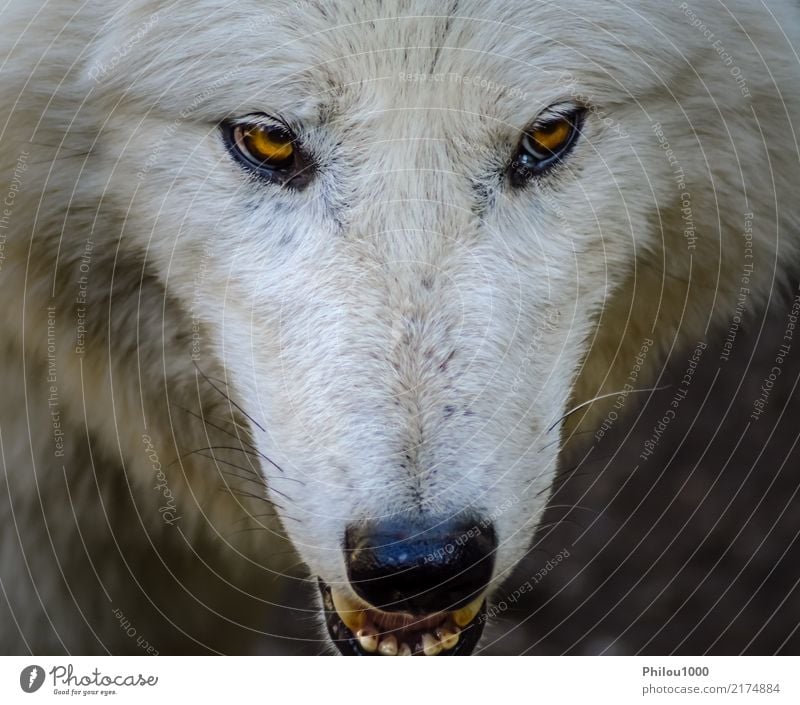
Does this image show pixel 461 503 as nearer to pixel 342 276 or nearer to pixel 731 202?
pixel 342 276

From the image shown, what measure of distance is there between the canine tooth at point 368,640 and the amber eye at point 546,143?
797 millimetres

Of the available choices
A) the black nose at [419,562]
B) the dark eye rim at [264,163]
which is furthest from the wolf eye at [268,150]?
the black nose at [419,562]

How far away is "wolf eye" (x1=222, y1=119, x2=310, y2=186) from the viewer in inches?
57.8

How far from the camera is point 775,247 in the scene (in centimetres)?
192

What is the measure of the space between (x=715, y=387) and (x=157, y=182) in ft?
8.36

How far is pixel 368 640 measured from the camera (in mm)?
1602

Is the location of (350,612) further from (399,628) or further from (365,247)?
(365,247)

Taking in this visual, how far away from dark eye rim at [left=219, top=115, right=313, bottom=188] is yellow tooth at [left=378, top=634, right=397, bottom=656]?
2.51 ft

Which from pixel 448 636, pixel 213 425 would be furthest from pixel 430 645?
pixel 213 425

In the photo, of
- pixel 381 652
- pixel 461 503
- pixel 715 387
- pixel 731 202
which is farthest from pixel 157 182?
pixel 715 387

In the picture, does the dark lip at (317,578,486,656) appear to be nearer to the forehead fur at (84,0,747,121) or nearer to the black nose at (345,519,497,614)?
the black nose at (345,519,497,614)
